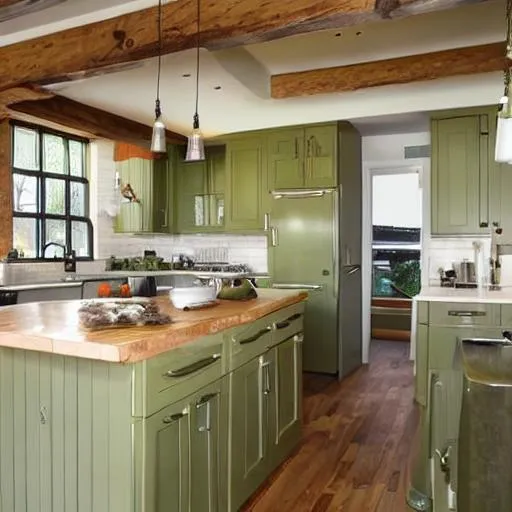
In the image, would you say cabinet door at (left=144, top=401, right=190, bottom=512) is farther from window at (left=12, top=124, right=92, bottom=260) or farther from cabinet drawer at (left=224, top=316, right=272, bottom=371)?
window at (left=12, top=124, right=92, bottom=260)

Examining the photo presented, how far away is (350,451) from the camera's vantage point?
3.06 meters

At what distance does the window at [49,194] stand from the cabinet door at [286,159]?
2.23 m

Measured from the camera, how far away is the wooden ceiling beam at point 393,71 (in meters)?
3.51

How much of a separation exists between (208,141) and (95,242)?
5.73 ft

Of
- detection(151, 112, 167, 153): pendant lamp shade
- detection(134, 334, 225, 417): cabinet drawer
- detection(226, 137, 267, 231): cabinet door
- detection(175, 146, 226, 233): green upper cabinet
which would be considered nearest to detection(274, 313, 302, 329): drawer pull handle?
detection(134, 334, 225, 417): cabinet drawer

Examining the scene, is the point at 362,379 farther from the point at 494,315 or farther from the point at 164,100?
the point at 164,100

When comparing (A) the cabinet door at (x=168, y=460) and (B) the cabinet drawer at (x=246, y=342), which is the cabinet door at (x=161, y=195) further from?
(A) the cabinet door at (x=168, y=460)

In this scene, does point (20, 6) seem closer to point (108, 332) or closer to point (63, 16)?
point (63, 16)

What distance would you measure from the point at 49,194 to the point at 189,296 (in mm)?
3697

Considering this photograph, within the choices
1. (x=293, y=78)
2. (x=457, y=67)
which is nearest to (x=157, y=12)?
(x=293, y=78)

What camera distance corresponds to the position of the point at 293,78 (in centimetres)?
400

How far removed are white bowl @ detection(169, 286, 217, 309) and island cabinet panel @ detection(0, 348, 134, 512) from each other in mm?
648

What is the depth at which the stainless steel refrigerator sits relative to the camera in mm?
4730

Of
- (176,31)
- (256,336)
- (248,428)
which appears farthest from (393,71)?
(248,428)
